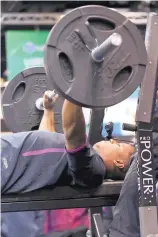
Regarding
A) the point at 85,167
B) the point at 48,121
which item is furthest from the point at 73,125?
the point at 48,121

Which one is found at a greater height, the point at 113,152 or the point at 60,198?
the point at 113,152

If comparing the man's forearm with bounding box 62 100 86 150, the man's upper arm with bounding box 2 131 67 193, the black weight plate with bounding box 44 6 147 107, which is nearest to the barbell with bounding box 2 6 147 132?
the black weight plate with bounding box 44 6 147 107

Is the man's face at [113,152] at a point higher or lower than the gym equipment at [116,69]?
lower

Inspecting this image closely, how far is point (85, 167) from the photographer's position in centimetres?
143

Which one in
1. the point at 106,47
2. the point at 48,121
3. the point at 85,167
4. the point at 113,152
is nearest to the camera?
the point at 106,47

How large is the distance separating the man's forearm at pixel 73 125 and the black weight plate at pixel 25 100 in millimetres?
578

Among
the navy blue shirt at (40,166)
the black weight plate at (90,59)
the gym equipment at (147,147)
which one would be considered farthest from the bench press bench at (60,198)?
the black weight plate at (90,59)

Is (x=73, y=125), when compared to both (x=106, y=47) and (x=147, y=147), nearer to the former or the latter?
(x=147, y=147)

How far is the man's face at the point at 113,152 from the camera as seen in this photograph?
5.50 feet

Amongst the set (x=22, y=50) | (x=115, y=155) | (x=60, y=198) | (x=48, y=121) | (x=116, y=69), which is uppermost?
(x=22, y=50)

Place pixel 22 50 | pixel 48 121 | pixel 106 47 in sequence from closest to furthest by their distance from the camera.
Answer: pixel 106 47 → pixel 48 121 → pixel 22 50

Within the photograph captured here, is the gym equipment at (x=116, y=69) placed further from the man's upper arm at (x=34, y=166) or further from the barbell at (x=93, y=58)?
the man's upper arm at (x=34, y=166)

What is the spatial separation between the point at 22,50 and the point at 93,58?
220 cm

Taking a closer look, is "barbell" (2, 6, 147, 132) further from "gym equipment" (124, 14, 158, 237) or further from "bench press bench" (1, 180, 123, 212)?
"bench press bench" (1, 180, 123, 212)
